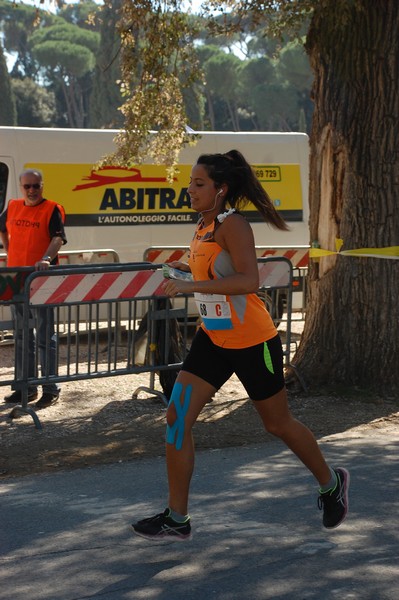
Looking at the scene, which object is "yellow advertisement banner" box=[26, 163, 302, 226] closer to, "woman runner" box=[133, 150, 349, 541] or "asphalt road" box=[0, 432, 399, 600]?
"asphalt road" box=[0, 432, 399, 600]

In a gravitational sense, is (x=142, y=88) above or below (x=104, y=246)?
above

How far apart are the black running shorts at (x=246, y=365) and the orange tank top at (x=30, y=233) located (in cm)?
433

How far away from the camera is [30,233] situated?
919 centimetres

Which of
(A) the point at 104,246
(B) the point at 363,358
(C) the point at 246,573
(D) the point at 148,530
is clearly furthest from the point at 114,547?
(A) the point at 104,246

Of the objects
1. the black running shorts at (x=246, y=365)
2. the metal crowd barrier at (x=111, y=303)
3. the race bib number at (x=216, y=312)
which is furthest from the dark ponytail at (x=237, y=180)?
the metal crowd barrier at (x=111, y=303)

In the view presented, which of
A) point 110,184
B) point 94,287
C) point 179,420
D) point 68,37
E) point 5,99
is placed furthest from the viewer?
point 68,37

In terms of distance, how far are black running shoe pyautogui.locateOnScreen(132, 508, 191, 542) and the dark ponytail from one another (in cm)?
151

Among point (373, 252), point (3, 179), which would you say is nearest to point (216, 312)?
point (373, 252)

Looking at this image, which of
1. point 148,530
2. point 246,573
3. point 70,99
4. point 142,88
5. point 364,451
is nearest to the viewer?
point 246,573

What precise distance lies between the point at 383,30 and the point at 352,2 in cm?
38

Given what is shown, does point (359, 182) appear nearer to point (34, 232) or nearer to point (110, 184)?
point (34, 232)

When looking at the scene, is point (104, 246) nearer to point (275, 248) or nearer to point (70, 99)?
point (275, 248)

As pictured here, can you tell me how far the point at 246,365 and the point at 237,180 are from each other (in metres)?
0.89

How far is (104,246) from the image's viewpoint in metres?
13.5
